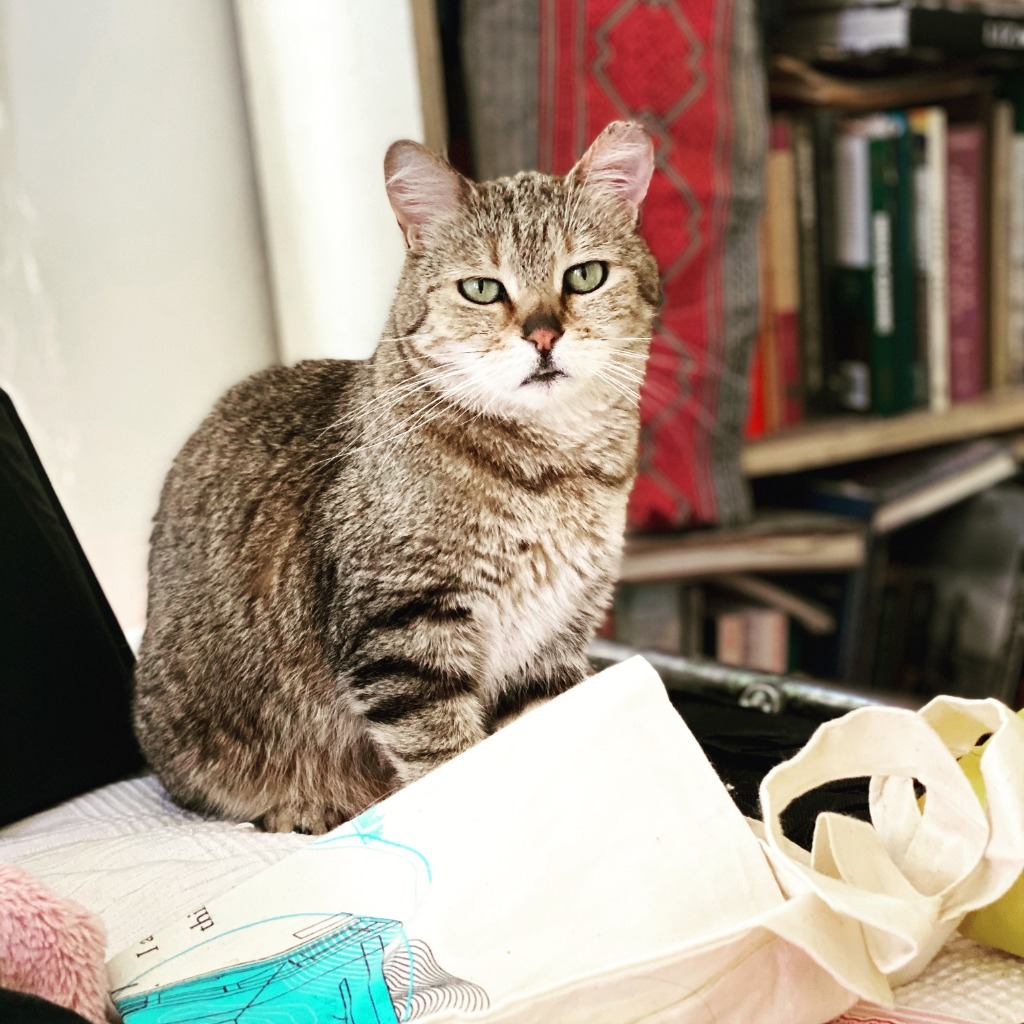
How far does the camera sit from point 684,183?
4.30 feet

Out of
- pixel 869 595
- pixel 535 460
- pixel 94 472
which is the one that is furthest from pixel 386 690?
pixel 869 595

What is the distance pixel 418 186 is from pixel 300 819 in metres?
0.47

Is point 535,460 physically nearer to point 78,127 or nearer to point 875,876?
point 875,876

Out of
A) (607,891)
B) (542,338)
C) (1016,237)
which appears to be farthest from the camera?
(1016,237)

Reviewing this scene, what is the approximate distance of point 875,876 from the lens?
1.75 ft

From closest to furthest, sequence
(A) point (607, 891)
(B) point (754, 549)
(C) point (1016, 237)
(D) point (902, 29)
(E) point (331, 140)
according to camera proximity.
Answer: (A) point (607, 891) → (E) point (331, 140) → (D) point (902, 29) → (B) point (754, 549) → (C) point (1016, 237)

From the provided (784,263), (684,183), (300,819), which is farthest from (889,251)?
(300,819)

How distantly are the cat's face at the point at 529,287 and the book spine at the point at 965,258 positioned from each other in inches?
40.0

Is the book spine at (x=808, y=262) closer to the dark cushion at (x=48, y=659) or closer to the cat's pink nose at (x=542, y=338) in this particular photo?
the cat's pink nose at (x=542, y=338)

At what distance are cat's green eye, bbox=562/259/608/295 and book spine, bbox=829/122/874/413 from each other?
0.88 m

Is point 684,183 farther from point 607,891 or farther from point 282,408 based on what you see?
point 607,891

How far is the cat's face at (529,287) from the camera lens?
766mm

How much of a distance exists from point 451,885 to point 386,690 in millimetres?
228

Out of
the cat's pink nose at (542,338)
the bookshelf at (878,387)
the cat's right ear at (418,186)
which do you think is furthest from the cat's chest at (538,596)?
the bookshelf at (878,387)
